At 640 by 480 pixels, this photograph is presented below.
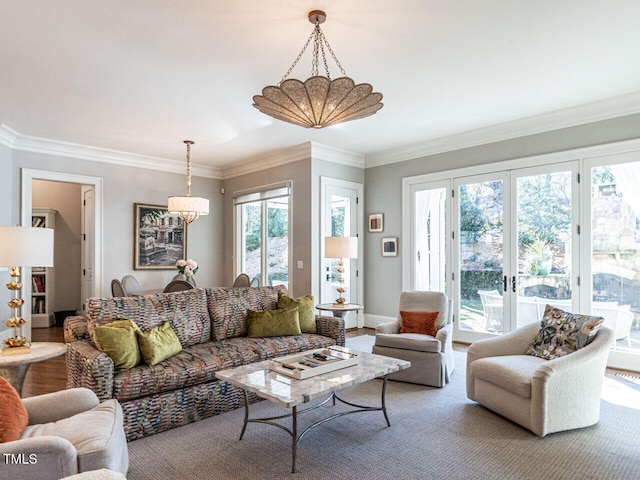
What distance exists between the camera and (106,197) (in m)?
6.07

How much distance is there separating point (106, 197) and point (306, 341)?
13.9 ft

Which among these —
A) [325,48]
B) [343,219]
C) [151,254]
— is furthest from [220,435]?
[151,254]

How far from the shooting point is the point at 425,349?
365cm

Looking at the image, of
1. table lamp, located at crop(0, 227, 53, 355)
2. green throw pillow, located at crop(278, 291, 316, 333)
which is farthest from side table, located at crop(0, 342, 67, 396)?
green throw pillow, located at crop(278, 291, 316, 333)

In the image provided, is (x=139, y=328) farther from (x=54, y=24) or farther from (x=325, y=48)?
(x=325, y=48)

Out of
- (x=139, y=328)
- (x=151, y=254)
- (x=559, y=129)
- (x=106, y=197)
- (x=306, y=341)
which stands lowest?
(x=306, y=341)

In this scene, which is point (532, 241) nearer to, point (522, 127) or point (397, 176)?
point (522, 127)

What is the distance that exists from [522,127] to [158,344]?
Answer: 455 cm

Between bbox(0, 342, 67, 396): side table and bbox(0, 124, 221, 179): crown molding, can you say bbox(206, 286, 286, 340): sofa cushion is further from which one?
bbox(0, 124, 221, 179): crown molding

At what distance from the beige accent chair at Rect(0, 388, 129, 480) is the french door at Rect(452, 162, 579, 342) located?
440cm

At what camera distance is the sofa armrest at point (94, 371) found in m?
2.50

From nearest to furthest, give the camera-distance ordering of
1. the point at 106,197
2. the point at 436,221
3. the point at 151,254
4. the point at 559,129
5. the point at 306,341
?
the point at 306,341
the point at 559,129
the point at 436,221
the point at 106,197
the point at 151,254

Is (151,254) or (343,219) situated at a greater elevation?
(343,219)

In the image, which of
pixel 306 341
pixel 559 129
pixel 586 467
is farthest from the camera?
pixel 559 129
